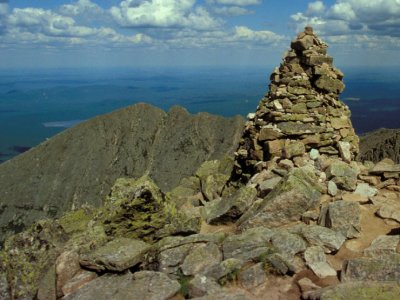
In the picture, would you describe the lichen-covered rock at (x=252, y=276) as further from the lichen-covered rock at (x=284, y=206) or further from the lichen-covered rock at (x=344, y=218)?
the lichen-covered rock at (x=344, y=218)

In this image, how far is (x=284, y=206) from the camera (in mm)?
15516

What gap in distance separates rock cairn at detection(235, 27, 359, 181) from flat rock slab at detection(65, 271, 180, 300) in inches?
435

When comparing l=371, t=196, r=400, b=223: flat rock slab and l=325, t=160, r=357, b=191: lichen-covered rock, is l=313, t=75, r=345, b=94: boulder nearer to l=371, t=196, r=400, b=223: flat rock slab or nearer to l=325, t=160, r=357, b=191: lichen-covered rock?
l=325, t=160, r=357, b=191: lichen-covered rock

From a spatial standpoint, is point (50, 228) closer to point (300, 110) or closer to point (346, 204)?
point (346, 204)

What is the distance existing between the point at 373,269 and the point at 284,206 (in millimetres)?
4618

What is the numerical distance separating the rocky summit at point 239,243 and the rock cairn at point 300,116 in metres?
0.61

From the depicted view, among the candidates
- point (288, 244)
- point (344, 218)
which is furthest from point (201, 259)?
point (344, 218)

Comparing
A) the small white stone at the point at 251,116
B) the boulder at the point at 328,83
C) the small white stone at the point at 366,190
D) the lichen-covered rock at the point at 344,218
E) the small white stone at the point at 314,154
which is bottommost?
the lichen-covered rock at the point at 344,218

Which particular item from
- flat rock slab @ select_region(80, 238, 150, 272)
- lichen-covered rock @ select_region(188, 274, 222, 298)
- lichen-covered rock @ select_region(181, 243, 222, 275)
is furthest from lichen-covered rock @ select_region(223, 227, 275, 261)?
flat rock slab @ select_region(80, 238, 150, 272)

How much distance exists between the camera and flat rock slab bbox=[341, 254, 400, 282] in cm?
1113

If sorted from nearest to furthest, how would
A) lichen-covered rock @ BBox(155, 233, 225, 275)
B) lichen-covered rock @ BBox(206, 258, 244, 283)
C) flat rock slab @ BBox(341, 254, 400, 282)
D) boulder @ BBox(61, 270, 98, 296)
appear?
flat rock slab @ BBox(341, 254, 400, 282) → lichen-covered rock @ BBox(206, 258, 244, 283) → boulder @ BBox(61, 270, 98, 296) → lichen-covered rock @ BBox(155, 233, 225, 275)

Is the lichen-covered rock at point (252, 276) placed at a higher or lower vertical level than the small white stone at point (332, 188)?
lower

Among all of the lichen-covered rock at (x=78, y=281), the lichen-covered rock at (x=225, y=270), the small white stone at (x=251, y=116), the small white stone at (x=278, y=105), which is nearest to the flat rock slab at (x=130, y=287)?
the lichen-covered rock at (x=78, y=281)

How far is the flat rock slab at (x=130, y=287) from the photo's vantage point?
1141 centimetres
